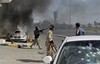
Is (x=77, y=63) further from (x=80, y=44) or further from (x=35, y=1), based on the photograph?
(x=35, y=1)

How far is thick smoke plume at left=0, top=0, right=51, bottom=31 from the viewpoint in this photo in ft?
Result: 162

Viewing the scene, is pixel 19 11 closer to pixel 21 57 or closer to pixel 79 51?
pixel 21 57

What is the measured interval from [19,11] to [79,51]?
45303mm

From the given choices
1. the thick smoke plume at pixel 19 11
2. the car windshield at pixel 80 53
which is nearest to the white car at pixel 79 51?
the car windshield at pixel 80 53

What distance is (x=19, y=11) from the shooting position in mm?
51125

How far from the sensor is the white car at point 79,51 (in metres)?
6.07

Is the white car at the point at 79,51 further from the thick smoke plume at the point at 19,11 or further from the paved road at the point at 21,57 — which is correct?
the thick smoke plume at the point at 19,11

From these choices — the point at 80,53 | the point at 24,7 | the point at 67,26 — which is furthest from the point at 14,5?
the point at 80,53

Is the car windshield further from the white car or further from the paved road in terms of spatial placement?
the paved road

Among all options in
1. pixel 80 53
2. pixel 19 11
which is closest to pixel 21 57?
pixel 80 53

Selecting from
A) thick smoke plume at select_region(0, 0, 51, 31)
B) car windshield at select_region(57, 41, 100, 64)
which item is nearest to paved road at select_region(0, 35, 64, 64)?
car windshield at select_region(57, 41, 100, 64)

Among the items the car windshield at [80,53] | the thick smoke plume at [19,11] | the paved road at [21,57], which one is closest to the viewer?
the car windshield at [80,53]

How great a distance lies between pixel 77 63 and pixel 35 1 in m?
44.1

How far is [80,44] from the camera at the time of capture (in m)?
6.05
